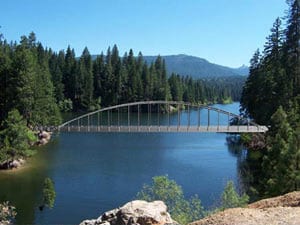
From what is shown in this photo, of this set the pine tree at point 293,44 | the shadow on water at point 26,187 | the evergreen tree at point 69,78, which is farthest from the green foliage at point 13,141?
the evergreen tree at point 69,78

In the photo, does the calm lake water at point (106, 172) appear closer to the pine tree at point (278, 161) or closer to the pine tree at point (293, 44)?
the pine tree at point (278, 161)

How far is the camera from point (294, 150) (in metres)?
27.3

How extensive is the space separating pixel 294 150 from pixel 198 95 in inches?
4584

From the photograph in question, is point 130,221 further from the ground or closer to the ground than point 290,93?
closer to the ground

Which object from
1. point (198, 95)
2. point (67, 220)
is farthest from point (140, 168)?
point (198, 95)

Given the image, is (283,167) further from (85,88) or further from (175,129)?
(85,88)

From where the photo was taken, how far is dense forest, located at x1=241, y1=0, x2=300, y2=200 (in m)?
27.4

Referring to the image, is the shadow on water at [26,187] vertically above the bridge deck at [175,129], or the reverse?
the bridge deck at [175,129]

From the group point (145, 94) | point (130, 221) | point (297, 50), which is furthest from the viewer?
point (145, 94)

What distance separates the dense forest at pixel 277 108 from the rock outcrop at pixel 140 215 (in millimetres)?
11816

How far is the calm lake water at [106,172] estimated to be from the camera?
3184 cm

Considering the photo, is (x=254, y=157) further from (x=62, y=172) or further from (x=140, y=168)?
(x=62, y=172)

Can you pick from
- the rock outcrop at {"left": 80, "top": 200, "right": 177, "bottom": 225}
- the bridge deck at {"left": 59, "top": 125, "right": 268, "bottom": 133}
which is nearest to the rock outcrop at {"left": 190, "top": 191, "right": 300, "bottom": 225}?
the rock outcrop at {"left": 80, "top": 200, "right": 177, "bottom": 225}

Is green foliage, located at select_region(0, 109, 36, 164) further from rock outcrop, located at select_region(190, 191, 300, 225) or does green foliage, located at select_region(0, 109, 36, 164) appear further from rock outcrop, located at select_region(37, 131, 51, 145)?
rock outcrop, located at select_region(190, 191, 300, 225)
